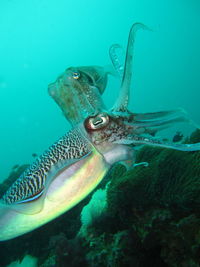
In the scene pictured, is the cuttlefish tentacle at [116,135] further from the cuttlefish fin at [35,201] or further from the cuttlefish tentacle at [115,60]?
the cuttlefish tentacle at [115,60]

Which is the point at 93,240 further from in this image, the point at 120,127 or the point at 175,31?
the point at 175,31

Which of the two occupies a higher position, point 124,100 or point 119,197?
point 124,100

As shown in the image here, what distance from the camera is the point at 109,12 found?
15712 centimetres

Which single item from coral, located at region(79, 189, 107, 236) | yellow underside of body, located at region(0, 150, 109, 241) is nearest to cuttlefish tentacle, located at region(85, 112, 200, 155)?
yellow underside of body, located at region(0, 150, 109, 241)

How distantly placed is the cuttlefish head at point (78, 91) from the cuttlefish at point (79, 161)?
140 millimetres

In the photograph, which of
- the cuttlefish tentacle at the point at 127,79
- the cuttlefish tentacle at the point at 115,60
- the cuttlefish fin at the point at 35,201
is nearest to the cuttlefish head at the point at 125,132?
the cuttlefish tentacle at the point at 127,79

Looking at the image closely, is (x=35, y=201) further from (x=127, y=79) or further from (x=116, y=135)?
(x=127, y=79)

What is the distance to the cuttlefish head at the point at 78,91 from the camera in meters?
1.84

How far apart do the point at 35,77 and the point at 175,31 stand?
385 feet

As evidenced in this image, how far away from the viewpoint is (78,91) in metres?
1.93

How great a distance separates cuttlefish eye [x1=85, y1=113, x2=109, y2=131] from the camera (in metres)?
1.56

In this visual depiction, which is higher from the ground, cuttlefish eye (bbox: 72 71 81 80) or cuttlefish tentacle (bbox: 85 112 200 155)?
cuttlefish eye (bbox: 72 71 81 80)

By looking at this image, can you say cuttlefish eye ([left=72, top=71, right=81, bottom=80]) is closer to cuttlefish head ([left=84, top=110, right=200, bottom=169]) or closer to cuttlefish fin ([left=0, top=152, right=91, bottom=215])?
cuttlefish head ([left=84, top=110, right=200, bottom=169])

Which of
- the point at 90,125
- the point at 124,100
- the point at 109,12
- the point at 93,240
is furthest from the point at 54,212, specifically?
the point at 109,12
